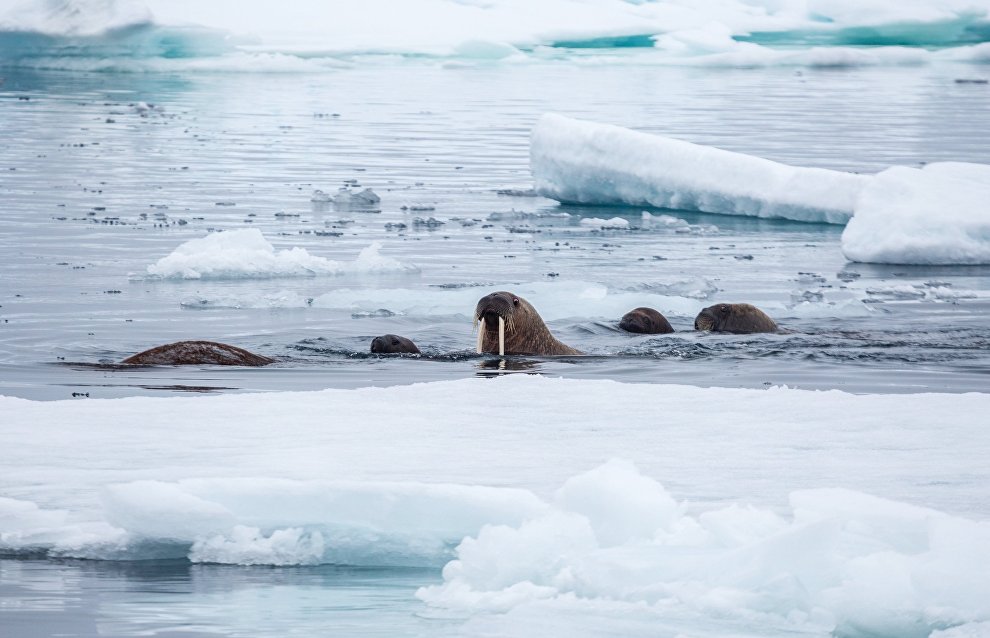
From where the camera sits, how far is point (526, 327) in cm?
962

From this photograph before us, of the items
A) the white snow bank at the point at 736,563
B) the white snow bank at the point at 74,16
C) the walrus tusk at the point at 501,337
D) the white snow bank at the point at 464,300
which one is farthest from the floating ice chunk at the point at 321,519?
the white snow bank at the point at 74,16

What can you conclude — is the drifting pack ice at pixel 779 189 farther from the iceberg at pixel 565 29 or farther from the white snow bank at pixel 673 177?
the iceberg at pixel 565 29

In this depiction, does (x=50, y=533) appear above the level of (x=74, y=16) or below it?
below

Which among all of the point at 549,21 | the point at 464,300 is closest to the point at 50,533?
the point at 464,300

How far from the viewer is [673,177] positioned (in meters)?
19.1

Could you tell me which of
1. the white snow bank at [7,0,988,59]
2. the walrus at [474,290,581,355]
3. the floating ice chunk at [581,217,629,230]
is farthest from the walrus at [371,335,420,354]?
the white snow bank at [7,0,988,59]

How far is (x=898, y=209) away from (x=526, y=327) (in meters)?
6.87

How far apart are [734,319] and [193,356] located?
387 cm

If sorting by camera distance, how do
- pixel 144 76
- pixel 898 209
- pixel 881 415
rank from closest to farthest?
1. pixel 881 415
2. pixel 898 209
3. pixel 144 76

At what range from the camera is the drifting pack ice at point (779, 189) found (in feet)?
49.2

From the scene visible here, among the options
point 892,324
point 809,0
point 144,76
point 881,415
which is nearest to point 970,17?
point 809,0

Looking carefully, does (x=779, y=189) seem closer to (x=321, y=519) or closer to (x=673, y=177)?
(x=673, y=177)

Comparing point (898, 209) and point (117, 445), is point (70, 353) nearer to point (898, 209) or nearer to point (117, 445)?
point (117, 445)

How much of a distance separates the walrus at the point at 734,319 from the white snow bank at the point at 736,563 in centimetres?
620
